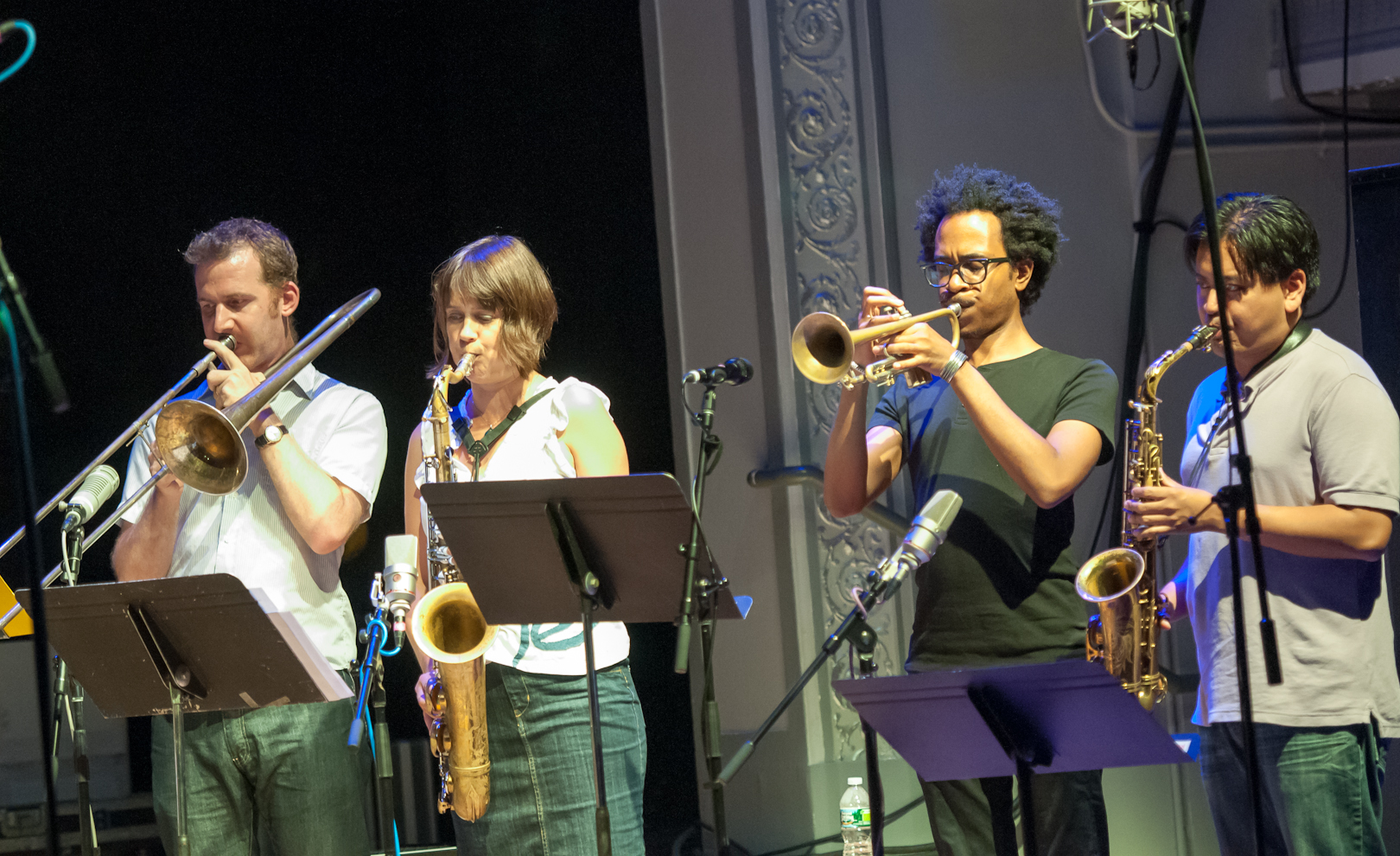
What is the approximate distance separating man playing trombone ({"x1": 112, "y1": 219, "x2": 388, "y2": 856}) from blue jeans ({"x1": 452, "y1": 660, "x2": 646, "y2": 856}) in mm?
407

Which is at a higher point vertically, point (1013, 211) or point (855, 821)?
point (1013, 211)

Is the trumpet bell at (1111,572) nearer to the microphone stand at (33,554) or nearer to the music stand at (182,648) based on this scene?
the music stand at (182,648)

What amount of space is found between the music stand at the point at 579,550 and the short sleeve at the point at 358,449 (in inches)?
25.1

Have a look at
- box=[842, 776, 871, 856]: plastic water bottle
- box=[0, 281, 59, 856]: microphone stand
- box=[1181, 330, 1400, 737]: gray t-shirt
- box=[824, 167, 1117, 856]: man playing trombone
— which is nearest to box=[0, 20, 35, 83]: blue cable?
box=[0, 281, 59, 856]: microphone stand

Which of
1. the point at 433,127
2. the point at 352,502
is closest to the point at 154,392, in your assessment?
the point at 433,127

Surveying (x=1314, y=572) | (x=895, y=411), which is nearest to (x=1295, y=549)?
(x=1314, y=572)

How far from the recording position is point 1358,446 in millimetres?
2404

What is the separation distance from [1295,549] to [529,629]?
150cm

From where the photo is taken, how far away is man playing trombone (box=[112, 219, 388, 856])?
8.58 ft

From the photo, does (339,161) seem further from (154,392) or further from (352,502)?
(352,502)

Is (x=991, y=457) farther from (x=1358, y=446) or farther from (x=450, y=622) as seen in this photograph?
(x=450, y=622)

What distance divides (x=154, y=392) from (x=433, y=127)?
60.2 inches

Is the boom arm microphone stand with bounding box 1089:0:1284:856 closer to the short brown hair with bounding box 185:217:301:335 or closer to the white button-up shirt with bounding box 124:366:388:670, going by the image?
the white button-up shirt with bounding box 124:366:388:670

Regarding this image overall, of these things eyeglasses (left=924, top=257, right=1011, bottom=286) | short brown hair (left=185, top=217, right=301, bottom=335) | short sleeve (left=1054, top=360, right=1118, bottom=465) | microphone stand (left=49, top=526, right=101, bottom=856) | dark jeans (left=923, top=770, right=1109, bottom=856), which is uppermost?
short brown hair (left=185, top=217, right=301, bottom=335)
